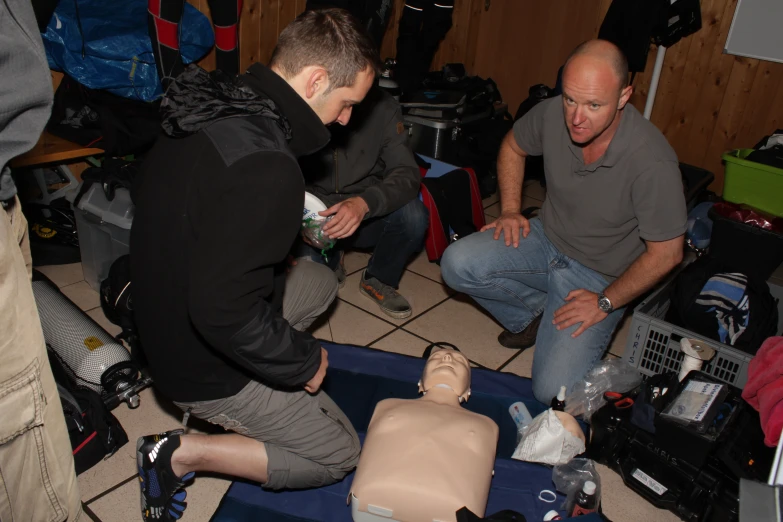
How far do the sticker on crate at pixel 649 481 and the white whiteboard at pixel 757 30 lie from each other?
3359 mm

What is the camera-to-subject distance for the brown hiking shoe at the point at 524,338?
253 cm

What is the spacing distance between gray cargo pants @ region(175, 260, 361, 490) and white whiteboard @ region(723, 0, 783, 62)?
12.8 feet

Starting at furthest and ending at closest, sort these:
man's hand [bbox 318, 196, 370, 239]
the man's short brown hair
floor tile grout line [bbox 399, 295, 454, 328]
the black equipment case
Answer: floor tile grout line [bbox 399, 295, 454, 328] < man's hand [bbox 318, 196, 370, 239] < the black equipment case < the man's short brown hair

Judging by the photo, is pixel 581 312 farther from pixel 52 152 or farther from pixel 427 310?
pixel 52 152

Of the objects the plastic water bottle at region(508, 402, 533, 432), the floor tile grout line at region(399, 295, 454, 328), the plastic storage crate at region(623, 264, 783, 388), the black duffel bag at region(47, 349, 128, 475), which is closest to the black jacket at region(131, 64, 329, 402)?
the black duffel bag at region(47, 349, 128, 475)

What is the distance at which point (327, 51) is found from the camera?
1.36 m

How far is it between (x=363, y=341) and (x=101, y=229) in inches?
48.9

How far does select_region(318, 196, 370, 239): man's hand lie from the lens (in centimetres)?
223

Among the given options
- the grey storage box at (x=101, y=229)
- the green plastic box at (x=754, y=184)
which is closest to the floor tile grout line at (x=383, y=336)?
the grey storage box at (x=101, y=229)

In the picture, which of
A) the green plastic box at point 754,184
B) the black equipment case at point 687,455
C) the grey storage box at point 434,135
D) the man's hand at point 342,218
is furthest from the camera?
the grey storage box at point 434,135

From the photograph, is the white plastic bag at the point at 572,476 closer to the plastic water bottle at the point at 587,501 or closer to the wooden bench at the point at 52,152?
the plastic water bottle at the point at 587,501

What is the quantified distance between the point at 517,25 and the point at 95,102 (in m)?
3.53

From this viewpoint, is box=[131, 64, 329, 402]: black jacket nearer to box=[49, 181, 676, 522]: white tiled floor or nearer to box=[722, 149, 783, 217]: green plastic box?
box=[49, 181, 676, 522]: white tiled floor

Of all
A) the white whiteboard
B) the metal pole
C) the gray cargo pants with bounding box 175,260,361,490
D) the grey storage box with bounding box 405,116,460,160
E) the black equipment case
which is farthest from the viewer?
the metal pole
